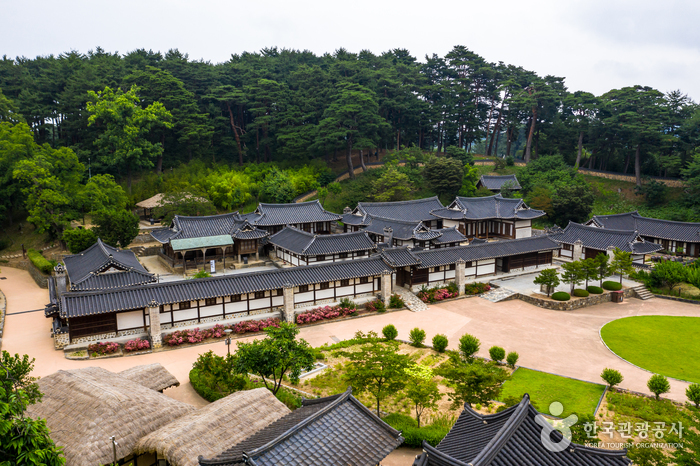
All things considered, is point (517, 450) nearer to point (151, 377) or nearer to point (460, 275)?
point (151, 377)

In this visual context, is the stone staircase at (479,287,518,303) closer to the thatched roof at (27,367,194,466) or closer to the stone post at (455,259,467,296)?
the stone post at (455,259,467,296)

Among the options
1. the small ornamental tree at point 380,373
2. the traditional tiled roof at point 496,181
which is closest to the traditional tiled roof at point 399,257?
the small ornamental tree at point 380,373

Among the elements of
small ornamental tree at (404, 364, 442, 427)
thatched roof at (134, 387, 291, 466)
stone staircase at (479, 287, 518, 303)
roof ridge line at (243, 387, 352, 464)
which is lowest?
stone staircase at (479, 287, 518, 303)

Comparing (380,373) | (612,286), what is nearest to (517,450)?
(380,373)

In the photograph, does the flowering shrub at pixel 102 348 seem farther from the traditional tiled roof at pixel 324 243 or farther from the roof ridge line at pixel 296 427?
the roof ridge line at pixel 296 427

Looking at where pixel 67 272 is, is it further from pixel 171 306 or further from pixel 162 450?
pixel 162 450

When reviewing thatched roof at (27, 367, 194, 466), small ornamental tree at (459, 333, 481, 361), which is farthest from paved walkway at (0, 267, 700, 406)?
thatched roof at (27, 367, 194, 466)
